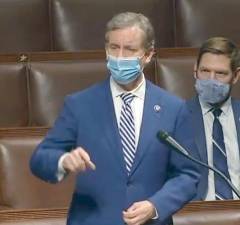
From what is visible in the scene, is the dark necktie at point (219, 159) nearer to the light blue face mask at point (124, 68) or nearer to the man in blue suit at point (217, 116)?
the man in blue suit at point (217, 116)

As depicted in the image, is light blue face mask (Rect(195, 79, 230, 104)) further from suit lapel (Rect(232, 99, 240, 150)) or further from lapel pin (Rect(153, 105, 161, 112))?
lapel pin (Rect(153, 105, 161, 112))

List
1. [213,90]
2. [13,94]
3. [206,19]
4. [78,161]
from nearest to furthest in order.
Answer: [78,161]
[213,90]
[13,94]
[206,19]

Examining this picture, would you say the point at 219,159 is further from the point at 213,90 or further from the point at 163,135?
the point at 163,135

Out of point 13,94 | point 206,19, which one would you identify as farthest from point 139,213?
point 206,19

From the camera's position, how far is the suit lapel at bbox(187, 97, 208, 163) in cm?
89

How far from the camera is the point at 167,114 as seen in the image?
2.20ft

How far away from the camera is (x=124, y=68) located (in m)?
0.66

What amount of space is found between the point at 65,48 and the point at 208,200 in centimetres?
40

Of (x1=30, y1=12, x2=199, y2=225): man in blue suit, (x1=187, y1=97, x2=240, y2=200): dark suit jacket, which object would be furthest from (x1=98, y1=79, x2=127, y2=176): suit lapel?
(x1=187, y1=97, x2=240, y2=200): dark suit jacket

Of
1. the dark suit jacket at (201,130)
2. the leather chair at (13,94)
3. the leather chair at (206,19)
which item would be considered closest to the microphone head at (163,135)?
the dark suit jacket at (201,130)

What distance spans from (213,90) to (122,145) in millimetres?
260

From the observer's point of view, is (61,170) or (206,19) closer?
(61,170)

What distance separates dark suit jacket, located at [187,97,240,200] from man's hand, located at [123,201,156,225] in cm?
25

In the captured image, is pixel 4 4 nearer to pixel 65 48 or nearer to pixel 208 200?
pixel 65 48
